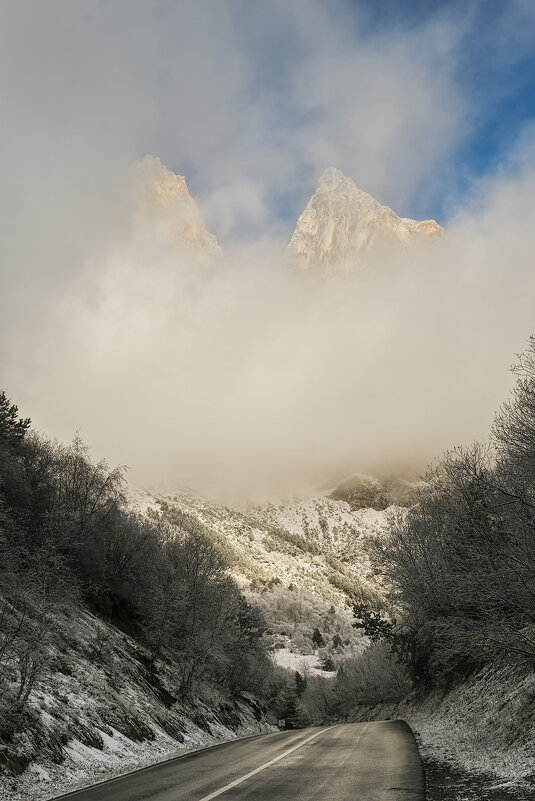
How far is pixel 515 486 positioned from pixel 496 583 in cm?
296

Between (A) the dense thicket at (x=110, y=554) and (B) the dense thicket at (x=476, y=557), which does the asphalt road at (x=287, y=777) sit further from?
(A) the dense thicket at (x=110, y=554)

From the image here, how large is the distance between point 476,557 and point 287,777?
8247mm

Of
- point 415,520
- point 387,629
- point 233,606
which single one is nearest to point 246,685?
point 233,606

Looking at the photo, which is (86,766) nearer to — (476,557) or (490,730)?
(490,730)

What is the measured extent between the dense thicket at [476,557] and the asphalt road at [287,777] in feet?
13.3

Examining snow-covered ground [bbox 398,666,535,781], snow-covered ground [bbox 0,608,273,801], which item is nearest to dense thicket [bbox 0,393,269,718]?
snow-covered ground [bbox 0,608,273,801]

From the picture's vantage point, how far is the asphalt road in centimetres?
924

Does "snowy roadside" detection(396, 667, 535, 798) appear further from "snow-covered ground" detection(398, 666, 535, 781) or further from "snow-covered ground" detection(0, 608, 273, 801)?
"snow-covered ground" detection(0, 608, 273, 801)

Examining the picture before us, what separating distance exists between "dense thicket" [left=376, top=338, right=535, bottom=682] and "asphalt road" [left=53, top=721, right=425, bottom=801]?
4.06 meters

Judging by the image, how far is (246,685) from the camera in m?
60.0

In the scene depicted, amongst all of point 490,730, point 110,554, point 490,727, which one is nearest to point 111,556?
point 110,554

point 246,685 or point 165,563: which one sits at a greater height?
point 165,563

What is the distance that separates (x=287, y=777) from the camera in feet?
37.0

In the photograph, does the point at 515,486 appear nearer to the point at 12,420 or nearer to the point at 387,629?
the point at 387,629
